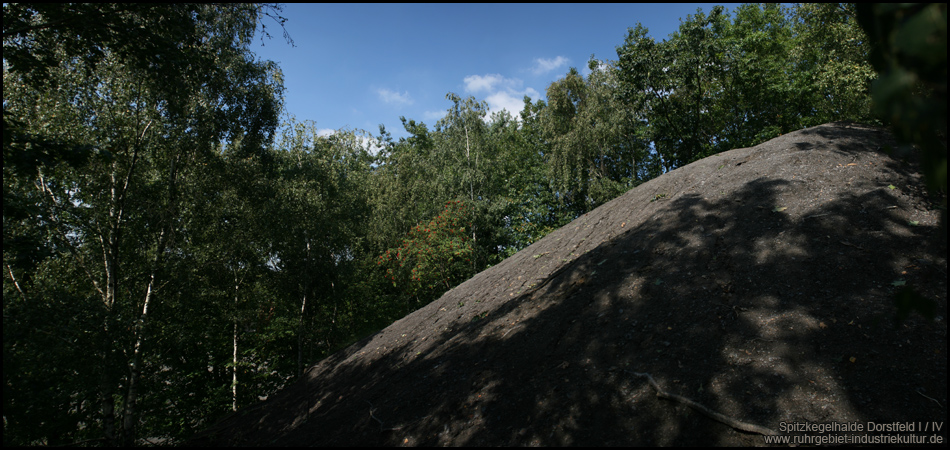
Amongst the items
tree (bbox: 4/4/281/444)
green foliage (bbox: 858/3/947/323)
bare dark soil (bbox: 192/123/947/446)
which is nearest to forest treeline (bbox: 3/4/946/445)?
tree (bbox: 4/4/281/444)

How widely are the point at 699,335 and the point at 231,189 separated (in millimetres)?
11359

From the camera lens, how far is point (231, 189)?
1109 centimetres

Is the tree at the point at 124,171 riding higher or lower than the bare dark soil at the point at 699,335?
higher

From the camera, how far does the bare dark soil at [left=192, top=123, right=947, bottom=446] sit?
315cm

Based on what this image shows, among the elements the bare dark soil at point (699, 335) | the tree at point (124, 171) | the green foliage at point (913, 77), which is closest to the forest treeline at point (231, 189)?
the tree at point (124, 171)

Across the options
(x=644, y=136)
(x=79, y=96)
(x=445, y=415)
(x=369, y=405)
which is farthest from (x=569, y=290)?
(x=644, y=136)

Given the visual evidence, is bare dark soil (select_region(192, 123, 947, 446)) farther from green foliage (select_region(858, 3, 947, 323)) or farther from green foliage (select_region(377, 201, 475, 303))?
green foliage (select_region(377, 201, 475, 303))

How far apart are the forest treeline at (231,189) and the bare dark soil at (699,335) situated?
355 cm

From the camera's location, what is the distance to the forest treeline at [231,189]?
5582 millimetres

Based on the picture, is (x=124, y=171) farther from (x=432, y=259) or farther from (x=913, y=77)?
(x=913, y=77)

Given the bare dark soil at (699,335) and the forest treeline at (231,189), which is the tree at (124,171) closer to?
the forest treeline at (231,189)

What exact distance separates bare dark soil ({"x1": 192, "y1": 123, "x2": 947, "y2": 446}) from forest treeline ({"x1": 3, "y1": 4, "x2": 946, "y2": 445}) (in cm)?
355

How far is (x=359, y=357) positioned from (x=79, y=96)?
7764 millimetres

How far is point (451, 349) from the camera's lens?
600 centimetres
